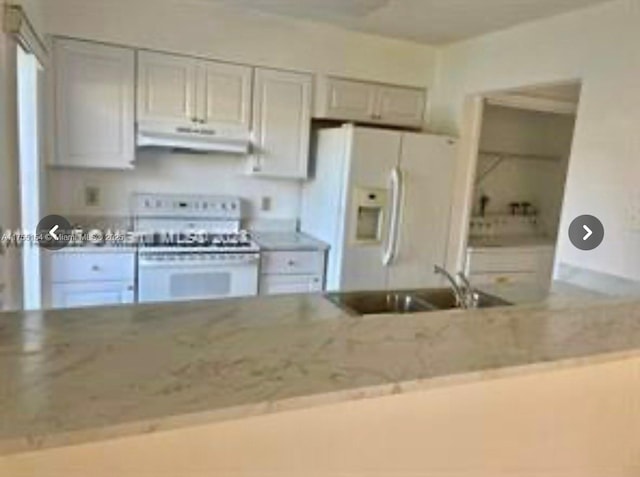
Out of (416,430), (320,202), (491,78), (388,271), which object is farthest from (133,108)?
(416,430)

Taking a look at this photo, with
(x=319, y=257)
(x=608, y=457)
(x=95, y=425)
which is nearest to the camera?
(x=95, y=425)

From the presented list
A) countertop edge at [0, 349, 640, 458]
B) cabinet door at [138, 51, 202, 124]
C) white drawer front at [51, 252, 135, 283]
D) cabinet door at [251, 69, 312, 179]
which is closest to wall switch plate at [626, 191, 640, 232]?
countertop edge at [0, 349, 640, 458]

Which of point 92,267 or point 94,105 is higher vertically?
point 94,105

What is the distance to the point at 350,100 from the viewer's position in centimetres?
372

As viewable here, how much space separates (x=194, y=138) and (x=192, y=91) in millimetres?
302

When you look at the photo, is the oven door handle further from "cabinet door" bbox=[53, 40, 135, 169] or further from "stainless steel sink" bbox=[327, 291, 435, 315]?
"stainless steel sink" bbox=[327, 291, 435, 315]

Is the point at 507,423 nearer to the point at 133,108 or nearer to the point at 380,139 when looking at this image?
the point at 380,139

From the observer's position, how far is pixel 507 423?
1.08 meters

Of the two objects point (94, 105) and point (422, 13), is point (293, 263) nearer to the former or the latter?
point (94, 105)

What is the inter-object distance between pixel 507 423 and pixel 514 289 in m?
1.48

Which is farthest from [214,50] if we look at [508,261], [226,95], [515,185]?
[515,185]

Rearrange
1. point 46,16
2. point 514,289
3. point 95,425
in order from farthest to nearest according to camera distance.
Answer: point 46,16
point 514,289
point 95,425

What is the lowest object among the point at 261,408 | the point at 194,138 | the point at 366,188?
the point at 261,408

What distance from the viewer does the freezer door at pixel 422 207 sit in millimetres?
3535
